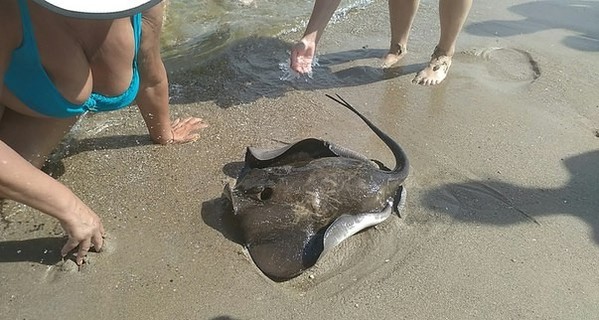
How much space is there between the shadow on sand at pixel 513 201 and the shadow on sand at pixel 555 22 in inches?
73.4

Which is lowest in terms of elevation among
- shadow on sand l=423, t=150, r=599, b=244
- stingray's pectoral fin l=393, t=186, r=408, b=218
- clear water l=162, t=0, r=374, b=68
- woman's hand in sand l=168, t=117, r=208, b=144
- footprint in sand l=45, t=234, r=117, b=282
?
clear water l=162, t=0, r=374, b=68

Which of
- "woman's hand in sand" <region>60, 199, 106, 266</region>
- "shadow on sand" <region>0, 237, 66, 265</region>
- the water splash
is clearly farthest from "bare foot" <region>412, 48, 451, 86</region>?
"shadow on sand" <region>0, 237, 66, 265</region>

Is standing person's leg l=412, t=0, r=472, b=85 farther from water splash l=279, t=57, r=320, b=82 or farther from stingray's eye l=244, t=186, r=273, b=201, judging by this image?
stingray's eye l=244, t=186, r=273, b=201

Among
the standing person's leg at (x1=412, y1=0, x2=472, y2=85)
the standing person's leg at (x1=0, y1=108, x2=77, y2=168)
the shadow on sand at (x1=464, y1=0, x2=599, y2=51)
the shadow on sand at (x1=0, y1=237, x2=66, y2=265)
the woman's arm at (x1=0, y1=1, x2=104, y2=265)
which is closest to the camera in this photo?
the woman's arm at (x1=0, y1=1, x2=104, y2=265)

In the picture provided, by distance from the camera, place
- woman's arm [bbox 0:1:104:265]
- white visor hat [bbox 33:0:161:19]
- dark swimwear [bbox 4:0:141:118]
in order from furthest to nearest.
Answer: dark swimwear [bbox 4:0:141:118]
woman's arm [bbox 0:1:104:265]
white visor hat [bbox 33:0:161:19]

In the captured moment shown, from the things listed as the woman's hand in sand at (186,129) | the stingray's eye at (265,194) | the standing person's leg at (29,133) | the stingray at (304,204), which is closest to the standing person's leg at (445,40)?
the stingray at (304,204)

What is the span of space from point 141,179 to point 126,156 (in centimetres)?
23

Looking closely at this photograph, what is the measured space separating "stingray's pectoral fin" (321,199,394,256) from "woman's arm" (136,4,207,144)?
1156mm

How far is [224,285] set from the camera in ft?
8.10

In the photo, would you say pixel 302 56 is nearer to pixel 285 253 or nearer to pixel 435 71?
pixel 435 71

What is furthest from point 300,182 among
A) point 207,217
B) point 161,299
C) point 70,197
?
point 70,197

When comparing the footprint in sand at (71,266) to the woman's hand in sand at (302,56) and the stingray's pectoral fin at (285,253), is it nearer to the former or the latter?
the stingray's pectoral fin at (285,253)

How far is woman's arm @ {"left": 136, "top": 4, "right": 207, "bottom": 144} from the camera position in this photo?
9.20 ft

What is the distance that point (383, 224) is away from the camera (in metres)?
2.80
